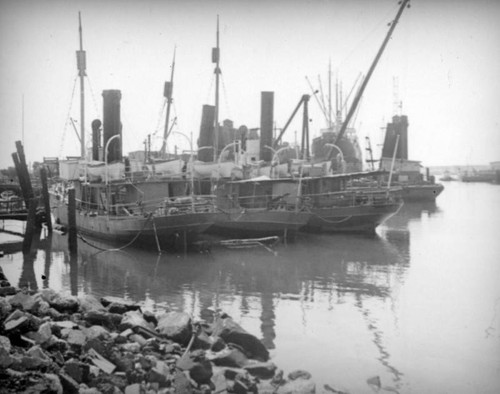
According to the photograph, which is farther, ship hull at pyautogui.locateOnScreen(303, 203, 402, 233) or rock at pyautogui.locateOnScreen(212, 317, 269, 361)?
ship hull at pyautogui.locateOnScreen(303, 203, 402, 233)

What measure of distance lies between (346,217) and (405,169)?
139 feet

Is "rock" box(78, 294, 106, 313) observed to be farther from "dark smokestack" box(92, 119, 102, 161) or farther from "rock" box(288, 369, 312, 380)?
"dark smokestack" box(92, 119, 102, 161)

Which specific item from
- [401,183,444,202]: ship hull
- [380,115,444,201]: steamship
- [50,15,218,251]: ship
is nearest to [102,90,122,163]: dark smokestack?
[50,15,218,251]: ship

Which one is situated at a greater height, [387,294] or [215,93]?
[215,93]

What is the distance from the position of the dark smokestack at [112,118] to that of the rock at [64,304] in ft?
57.1

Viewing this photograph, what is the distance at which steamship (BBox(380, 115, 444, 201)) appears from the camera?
60.3 metres

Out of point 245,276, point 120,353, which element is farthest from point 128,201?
point 120,353

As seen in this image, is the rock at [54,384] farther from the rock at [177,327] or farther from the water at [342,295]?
the water at [342,295]

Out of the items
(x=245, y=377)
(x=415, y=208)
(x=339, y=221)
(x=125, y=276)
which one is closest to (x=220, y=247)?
(x=125, y=276)

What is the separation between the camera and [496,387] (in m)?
8.48

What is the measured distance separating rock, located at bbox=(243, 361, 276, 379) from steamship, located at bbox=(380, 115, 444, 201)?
2145 inches

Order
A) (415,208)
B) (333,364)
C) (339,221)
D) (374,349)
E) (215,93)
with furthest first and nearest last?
(415,208)
(215,93)
(339,221)
(374,349)
(333,364)

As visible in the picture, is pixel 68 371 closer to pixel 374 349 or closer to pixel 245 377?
pixel 245 377

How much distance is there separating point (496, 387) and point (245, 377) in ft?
15.0
